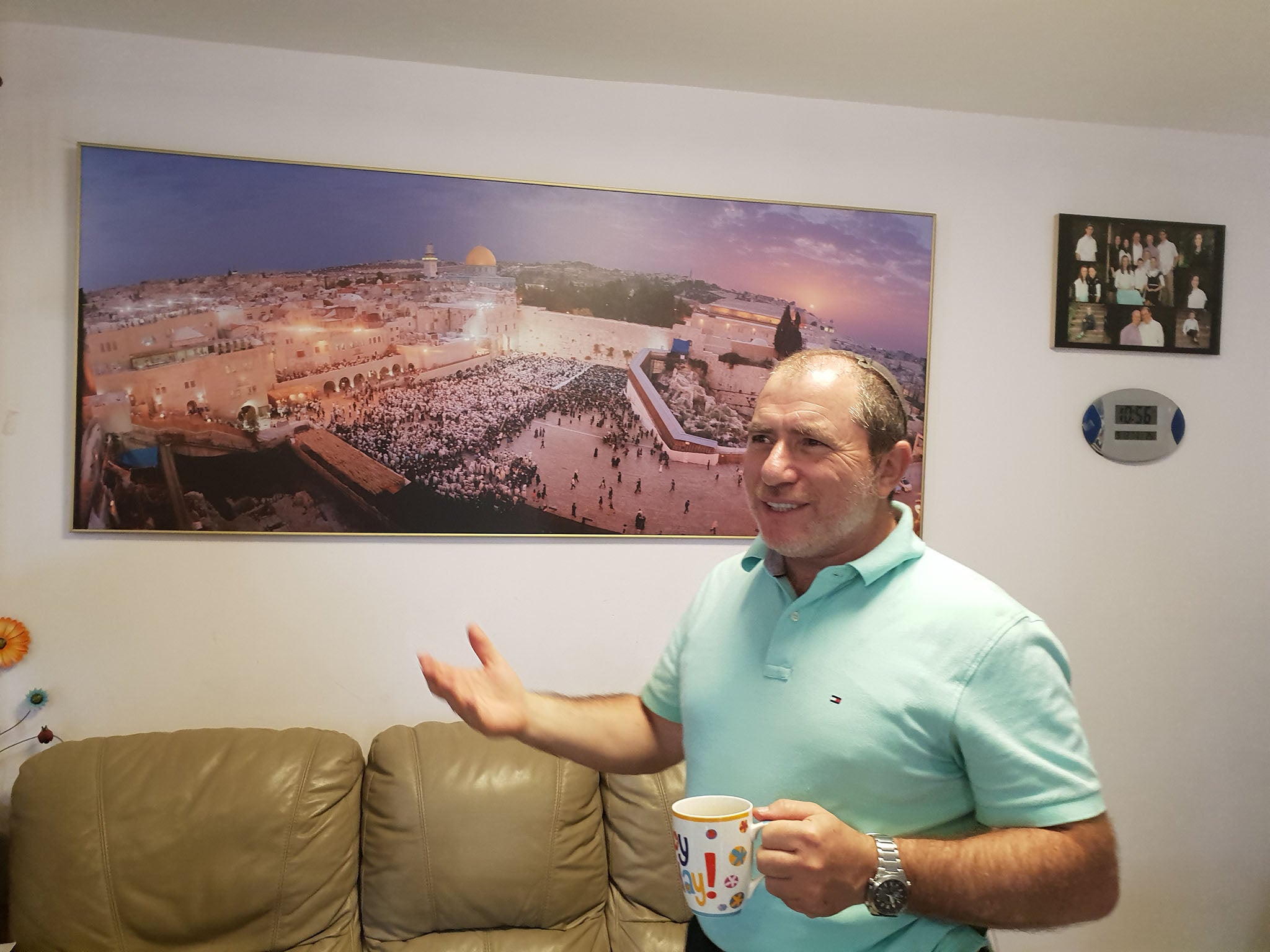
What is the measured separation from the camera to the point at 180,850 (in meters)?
2.12

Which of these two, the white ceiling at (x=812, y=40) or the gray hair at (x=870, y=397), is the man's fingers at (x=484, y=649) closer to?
the gray hair at (x=870, y=397)

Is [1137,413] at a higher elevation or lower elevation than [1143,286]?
lower

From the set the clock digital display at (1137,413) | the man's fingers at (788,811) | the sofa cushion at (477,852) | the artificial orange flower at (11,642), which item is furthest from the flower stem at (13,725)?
the clock digital display at (1137,413)

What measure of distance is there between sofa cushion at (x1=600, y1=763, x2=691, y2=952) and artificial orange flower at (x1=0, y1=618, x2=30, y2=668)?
61.1 inches

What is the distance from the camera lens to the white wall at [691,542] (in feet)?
7.67

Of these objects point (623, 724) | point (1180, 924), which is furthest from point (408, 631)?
point (1180, 924)

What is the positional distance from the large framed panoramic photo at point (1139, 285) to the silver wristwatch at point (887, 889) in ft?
7.05

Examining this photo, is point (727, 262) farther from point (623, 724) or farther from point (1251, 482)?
point (1251, 482)

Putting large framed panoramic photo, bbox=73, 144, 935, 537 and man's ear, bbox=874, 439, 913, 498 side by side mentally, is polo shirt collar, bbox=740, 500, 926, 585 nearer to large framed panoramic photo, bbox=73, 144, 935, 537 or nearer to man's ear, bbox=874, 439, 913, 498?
man's ear, bbox=874, 439, 913, 498

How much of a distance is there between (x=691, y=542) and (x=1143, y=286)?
5.39 ft

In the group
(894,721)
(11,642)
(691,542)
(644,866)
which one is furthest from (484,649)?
(11,642)

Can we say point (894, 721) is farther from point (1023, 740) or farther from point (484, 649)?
point (484, 649)

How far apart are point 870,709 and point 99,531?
2.08m

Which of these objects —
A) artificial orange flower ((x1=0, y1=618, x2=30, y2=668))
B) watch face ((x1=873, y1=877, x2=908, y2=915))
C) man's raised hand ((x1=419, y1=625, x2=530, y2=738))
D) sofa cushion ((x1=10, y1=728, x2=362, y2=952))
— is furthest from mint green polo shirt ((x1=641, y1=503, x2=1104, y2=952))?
artificial orange flower ((x1=0, y1=618, x2=30, y2=668))
